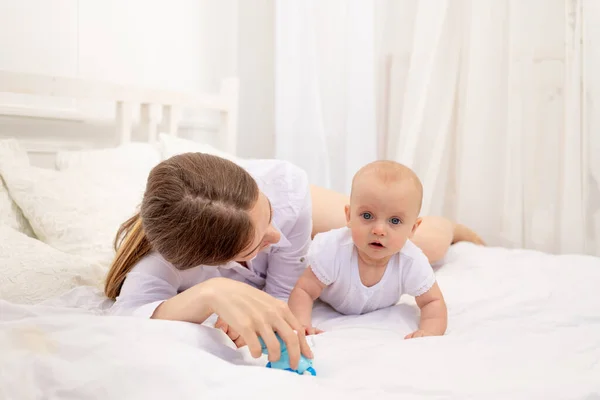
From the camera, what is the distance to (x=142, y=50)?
224 cm

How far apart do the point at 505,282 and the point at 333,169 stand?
1.15m

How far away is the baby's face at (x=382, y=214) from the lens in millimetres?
1146

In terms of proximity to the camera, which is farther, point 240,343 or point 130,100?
point 130,100

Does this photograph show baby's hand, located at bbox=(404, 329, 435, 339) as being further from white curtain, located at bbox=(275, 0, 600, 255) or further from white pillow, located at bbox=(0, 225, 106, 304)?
white curtain, located at bbox=(275, 0, 600, 255)

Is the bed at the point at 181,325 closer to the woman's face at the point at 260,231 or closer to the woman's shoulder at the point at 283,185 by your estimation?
the woman's face at the point at 260,231

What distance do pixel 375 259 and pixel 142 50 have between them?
55.6 inches

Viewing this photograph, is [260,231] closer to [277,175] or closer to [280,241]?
[280,241]

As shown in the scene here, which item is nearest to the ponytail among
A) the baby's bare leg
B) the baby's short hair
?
the baby's short hair

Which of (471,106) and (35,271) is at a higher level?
(471,106)

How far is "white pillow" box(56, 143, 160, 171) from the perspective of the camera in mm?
1667

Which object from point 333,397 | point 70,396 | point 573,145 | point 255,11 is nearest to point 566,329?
point 333,397

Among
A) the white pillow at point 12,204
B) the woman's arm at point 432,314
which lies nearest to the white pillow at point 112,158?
the white pillow at point 12,204

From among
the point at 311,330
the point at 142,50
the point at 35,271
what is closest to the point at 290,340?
the point at 311,330

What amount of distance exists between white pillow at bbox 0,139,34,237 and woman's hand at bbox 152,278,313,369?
2.36 ft
